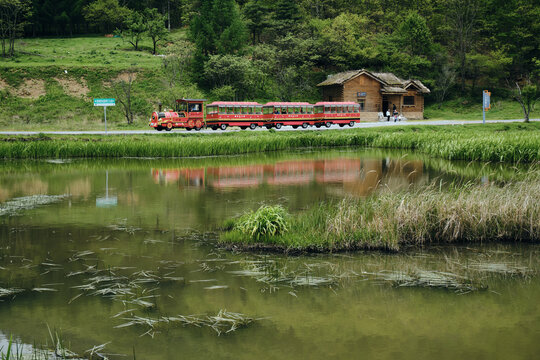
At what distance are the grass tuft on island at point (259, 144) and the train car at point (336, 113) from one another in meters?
7.26

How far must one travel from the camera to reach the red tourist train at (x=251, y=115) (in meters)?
36.9

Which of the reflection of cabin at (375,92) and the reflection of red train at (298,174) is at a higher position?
the reflection of cabin at (375,92)

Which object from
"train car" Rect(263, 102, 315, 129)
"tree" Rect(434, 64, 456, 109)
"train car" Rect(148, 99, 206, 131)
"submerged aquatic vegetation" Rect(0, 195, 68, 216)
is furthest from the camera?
"tree" Rect(434, 64, 456, 109)

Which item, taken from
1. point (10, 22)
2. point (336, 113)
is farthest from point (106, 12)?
point (336, 113)

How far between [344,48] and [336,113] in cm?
1874

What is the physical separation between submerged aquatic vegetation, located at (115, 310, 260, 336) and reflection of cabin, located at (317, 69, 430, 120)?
47.5 metres

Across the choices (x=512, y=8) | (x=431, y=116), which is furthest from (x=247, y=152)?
(x=512, y=8)

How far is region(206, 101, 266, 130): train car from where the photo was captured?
126 feet

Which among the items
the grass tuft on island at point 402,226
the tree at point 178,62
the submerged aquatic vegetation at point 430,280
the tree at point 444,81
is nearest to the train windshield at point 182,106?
the tree at point 178,62

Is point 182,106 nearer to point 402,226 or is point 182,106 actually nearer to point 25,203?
point 25,203

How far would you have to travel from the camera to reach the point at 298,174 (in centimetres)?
2225

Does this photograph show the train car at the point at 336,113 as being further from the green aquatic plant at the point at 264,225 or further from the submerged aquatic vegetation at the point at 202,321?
the submerged aquatic vegetation at the point at 202,321

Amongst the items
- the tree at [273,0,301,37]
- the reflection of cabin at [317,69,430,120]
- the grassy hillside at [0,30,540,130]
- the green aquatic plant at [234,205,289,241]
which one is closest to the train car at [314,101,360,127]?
the reflection of cabin at [317,69,430,120]

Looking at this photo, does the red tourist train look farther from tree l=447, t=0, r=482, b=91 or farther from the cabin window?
tree l=447, t=0, r=482, b=91
